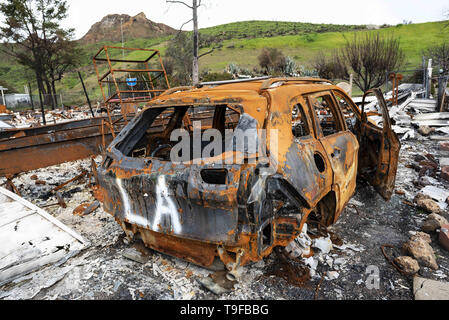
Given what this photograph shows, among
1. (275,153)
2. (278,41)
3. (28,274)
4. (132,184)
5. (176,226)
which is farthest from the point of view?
(278,41)

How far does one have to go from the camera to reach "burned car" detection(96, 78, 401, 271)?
196 cm

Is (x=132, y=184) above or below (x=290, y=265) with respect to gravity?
above

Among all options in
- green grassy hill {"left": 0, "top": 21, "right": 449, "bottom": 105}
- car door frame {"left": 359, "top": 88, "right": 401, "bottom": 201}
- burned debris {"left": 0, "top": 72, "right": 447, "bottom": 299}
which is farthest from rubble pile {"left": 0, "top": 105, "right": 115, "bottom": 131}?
green grassy hill {"left": 0, "top": 21, "right": 449, "bottom": 105}

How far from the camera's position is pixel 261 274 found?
2551mm

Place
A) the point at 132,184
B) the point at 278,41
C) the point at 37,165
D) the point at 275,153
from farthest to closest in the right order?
the point at 278,41, the point at 37,165, the point at 132,184, the point at 275,153

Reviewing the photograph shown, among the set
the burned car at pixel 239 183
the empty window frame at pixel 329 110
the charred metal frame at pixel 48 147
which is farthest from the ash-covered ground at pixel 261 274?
the charred metal frame at pixel 48 147

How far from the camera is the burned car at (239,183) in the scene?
6.42 feet

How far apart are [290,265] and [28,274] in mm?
2627

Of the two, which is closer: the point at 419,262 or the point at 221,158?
the point at 221,158

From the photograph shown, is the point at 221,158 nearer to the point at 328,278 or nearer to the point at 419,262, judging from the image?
the point at 328,278

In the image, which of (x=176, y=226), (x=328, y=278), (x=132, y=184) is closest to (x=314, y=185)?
(x=328, y=278)

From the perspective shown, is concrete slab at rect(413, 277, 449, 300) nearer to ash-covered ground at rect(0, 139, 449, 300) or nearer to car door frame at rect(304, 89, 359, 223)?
ash-covered ground at rect(0, 139, 449, 300)

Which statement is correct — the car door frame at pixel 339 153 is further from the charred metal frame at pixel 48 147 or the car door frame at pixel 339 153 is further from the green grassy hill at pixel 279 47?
the green grassy hill at pixel 279 47
